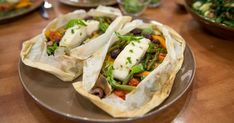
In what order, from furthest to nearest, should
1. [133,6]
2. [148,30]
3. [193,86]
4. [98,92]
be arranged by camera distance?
[133,6] → [148,30] → [193,86] → [98,92]

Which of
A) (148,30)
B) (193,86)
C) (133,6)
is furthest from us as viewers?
(133,6)

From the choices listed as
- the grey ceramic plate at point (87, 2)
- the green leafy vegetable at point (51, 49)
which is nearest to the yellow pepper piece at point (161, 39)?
the green leafy vegetable at point (51, 49)

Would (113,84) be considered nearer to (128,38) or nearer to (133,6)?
(128,38)

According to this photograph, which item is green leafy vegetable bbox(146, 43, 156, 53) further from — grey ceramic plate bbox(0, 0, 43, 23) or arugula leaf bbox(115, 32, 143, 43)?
grey ceramic plate bbox(0, 0, 43, 23)

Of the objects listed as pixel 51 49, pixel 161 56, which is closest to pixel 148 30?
pixel 161 56

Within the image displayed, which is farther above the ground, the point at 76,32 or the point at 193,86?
the point at 76,32

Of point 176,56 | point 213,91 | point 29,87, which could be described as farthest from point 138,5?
point 29,87
